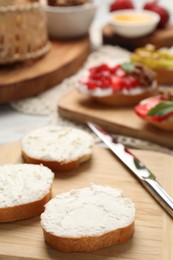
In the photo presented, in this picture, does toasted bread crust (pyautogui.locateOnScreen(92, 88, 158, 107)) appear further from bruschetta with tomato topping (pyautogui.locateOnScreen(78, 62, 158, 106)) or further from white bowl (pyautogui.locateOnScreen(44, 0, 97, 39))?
white bowl (pyautogui.locateOnScreen(44, 0, 97, 39))

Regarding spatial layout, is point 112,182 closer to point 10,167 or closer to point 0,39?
point 10,167

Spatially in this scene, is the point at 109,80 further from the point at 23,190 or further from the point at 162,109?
the point at 23,190

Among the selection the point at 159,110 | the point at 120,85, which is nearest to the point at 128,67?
the point at 120,85

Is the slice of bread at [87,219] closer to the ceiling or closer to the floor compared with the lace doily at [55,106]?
closer to the ceiling

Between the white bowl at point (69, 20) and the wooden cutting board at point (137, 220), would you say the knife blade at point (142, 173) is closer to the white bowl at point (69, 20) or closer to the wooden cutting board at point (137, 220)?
the wooden cutting board at point (137, 220)

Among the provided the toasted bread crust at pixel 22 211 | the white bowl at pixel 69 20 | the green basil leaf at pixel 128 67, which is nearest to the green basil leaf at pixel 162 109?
the green basil leaf at pixel 128 67

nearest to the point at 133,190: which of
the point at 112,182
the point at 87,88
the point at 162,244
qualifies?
the point at 112,182
